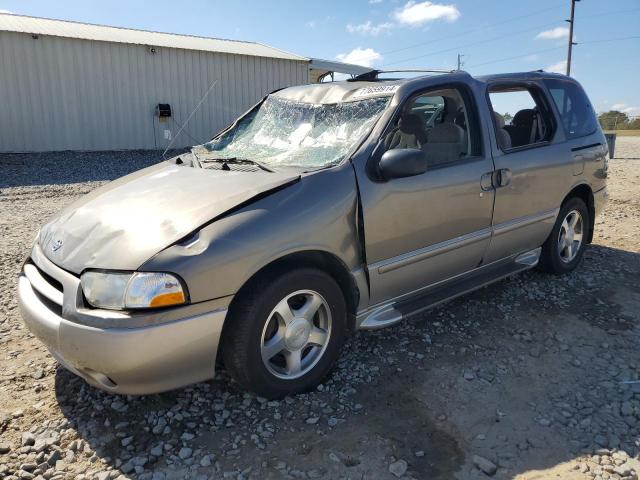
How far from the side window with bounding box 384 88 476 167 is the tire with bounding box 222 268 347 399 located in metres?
1.05

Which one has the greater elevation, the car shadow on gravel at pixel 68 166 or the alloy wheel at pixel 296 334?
the car shadow on gravel at pixel 68 166

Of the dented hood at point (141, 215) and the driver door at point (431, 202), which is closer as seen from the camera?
the dented hood at point (141, 215)

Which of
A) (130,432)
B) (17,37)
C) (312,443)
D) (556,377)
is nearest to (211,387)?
(130,432)

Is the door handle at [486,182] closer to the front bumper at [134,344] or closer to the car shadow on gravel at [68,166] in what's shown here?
the front bumper at [134,344]

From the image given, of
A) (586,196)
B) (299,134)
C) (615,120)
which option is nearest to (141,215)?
(299,134)

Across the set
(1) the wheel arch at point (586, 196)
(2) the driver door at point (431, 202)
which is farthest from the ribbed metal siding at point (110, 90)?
(1) the wheel arch at point (586, 196)

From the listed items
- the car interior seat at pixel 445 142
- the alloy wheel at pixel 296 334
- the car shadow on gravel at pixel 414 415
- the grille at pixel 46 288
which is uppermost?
the car interior seat at pixel 445 142

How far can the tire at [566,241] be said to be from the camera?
14.5 ft

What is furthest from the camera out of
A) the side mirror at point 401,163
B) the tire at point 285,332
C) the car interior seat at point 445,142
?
the car interior seat at point 445,142

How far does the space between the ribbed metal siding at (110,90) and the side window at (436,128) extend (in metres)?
14.0

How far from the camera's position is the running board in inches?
119

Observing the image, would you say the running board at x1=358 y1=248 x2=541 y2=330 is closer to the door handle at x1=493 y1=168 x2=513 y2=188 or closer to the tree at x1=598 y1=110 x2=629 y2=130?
the door handle at x1=493 y1=168 x2=513 y2=188

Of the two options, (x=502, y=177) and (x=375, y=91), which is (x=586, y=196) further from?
(x=375, y=91)

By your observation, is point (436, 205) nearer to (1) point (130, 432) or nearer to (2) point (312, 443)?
(2) point (312, 443)
